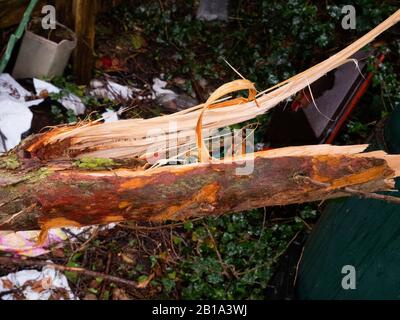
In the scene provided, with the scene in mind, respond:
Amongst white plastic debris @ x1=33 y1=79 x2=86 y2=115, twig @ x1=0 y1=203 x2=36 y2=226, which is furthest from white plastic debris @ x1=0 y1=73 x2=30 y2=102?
twig @ x1=0 y1=203 x2=36 y2=226

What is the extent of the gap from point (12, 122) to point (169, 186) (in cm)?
184

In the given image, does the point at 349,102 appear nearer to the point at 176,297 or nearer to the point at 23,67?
the point at 176,297

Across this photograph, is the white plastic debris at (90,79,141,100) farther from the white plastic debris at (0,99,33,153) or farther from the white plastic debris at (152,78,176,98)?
the white plastic debris at (0,99,33,153)

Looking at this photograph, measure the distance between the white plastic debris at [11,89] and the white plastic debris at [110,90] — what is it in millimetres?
488

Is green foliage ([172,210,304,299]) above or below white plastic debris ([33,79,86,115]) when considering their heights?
below

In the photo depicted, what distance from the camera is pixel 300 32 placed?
3.50m

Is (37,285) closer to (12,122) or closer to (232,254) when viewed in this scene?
(12,122)

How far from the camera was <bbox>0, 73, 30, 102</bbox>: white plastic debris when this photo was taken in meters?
2.92

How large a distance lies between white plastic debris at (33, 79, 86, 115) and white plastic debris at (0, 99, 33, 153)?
0.84ft

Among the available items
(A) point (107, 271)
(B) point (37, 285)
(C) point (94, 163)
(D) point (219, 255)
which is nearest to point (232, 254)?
(D) point (219, 255)

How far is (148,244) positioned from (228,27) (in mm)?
2078

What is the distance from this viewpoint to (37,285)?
243 cm
